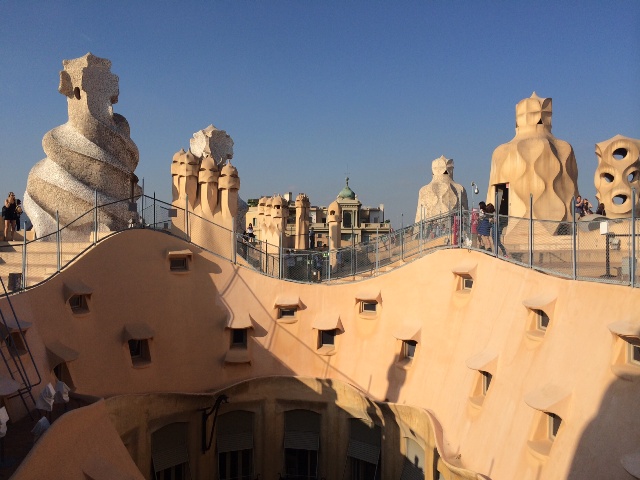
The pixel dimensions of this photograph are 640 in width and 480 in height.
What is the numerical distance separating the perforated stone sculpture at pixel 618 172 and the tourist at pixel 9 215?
1985 cm

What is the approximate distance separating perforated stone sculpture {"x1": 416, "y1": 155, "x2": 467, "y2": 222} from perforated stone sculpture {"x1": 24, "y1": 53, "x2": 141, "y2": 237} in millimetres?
15952

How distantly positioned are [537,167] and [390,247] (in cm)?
665

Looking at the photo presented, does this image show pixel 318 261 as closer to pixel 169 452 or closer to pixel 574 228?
pixel 169 452

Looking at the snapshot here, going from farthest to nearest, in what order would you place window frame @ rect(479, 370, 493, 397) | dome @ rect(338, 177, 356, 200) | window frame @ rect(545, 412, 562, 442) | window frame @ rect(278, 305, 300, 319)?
dome @ rect(338, 177, 356, 200) → window frame @ rect(278, 305, 300, 319) → window frame @ rect(479, 370, 493, 397) → window frame @ rect(545, 412, 562, 442)

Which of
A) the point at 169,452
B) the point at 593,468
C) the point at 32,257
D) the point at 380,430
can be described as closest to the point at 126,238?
the point at 32,257

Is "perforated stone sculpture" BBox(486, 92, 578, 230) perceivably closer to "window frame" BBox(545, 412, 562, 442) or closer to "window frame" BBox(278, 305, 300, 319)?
"window frame" BBox(278, 305, 300, 319)

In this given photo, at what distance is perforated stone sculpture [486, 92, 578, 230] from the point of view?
62.2 feet

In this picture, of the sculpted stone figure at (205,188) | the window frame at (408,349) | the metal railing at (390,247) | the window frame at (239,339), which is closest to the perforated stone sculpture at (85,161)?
the metal railing at (390,247)

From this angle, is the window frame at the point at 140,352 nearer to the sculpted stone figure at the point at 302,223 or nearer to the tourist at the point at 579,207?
the tourist at the point at 579,207

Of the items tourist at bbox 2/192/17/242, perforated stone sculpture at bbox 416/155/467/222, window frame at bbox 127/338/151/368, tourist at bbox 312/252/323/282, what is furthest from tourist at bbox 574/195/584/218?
tourist at bbox 2/192/17/242

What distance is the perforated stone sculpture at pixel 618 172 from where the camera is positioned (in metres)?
19.1

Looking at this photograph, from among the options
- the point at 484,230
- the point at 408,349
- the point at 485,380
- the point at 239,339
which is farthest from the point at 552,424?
the point at 239,339

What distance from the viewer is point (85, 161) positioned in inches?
663

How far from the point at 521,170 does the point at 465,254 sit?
7.24 m
